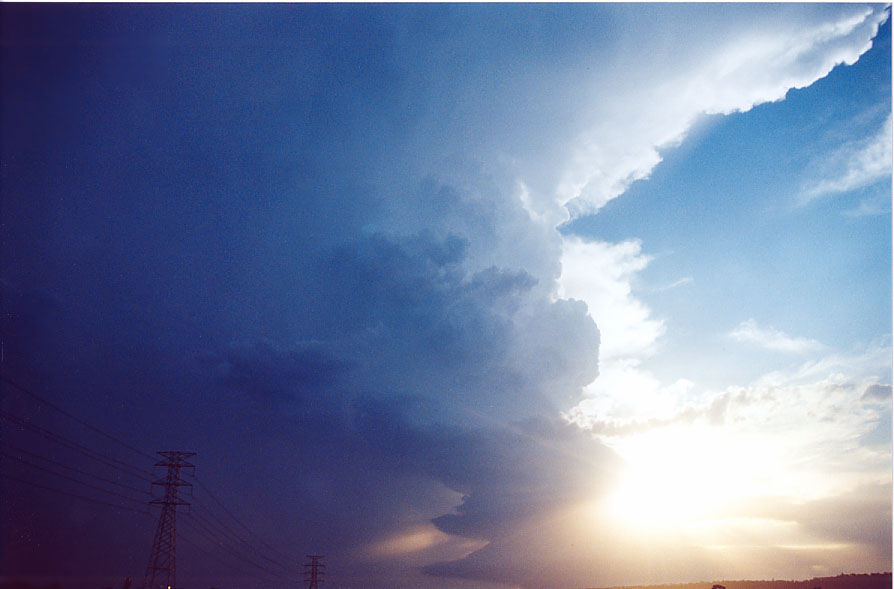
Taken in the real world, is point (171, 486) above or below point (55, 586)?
above

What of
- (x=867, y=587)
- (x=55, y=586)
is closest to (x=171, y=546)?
(x=55, y=586)

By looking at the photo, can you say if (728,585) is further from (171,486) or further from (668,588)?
(171,486)

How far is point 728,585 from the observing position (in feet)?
229

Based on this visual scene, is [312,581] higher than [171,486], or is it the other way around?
[171,486]

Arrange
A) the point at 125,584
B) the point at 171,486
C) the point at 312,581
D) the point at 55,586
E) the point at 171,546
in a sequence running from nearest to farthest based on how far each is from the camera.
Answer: the point at 55,586 → the point at 125,584 → the point at 171,546 → the point at 171,486 → the point at 312,581

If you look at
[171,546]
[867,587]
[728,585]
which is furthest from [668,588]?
[171,546]

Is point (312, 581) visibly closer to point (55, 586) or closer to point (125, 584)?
point (125, 584)

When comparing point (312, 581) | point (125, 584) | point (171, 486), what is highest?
point (171, 486)

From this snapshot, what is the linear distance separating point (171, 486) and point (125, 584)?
40.7ft

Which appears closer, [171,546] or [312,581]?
[171,546]

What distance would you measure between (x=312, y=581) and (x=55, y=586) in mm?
93436

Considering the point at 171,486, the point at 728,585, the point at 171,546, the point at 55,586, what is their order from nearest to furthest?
1. the point at 55,586
2. the point at 171,546
3. the point at 171,486
4. the point at 728,585

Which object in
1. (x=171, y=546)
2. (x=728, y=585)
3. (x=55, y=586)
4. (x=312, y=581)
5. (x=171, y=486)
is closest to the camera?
(x=55, y=586)

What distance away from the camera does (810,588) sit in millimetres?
61656
